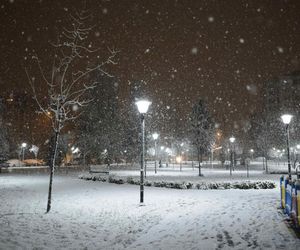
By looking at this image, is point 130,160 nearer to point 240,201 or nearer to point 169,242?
point 240,201

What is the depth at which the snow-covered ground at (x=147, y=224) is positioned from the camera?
8805 millimetres

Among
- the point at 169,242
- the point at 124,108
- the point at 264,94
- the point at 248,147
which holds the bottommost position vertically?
the point at 169,242

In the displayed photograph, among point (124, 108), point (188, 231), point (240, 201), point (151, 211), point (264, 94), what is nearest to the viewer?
point (188, 231)

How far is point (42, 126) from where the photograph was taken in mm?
75312

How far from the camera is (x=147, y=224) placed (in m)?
11.2

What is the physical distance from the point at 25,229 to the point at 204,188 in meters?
13.1

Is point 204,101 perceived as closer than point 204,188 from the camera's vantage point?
No

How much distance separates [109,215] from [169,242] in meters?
4.27

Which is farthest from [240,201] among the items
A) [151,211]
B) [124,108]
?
[124,108]

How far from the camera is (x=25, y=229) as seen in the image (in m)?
10.3

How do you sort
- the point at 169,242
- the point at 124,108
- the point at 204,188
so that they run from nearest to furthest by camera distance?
1. the point at 169,242
2. the point at 204,188
3. the point at 124,108

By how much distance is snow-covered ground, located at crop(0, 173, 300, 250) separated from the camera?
8.80m

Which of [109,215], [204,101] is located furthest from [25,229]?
[204,101]

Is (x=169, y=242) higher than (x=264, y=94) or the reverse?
the reverse
